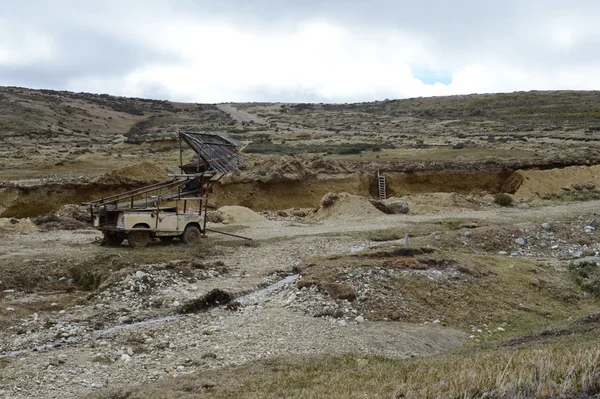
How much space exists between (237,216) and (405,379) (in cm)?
2045

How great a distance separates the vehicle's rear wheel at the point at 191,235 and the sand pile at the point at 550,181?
22961mm

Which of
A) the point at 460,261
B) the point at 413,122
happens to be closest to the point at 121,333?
the point at 460,261

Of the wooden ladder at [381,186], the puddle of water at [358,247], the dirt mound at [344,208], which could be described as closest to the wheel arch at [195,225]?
the puddle of water at [358,247]

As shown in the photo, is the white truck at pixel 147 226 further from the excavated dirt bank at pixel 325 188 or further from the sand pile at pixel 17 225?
the excavated dirt bank at pixel 325 188

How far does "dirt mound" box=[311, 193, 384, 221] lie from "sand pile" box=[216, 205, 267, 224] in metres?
3.16

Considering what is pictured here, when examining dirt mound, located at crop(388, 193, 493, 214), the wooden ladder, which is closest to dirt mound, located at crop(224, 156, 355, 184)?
the wooden ladder

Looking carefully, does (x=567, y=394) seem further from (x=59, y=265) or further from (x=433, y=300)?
(x=59, y=265)

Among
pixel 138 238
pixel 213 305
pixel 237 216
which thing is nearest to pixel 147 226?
pixel 138 238

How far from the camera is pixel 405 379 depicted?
7.75 meters

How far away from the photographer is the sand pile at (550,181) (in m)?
36.7

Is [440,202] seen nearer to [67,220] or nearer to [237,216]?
[237,216]

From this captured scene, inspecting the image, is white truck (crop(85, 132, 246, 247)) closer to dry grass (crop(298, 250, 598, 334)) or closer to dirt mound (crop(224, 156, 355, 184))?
dry grass (crop(298, 250, 598, 334))

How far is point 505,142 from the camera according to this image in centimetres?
5203

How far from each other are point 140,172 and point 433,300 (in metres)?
22.0
